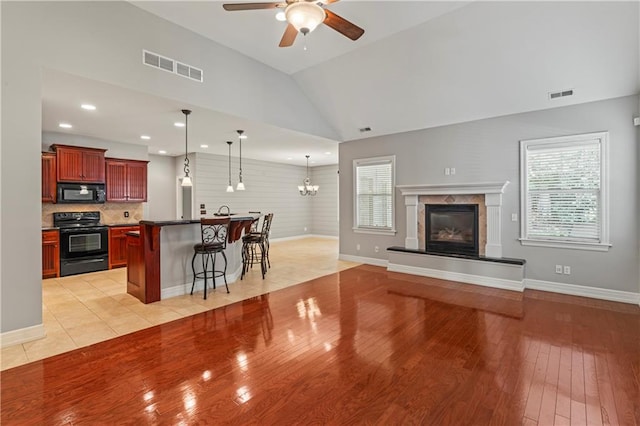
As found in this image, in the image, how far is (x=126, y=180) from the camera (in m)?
6.96

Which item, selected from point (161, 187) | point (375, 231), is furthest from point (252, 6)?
point (161, 187)

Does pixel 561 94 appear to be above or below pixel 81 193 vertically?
above

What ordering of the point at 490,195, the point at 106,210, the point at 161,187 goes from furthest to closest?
the point at 161,187, the point at 106,210, the point at 490,195

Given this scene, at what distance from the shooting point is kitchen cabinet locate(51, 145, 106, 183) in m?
5.91

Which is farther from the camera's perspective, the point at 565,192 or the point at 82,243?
the point at 82,243

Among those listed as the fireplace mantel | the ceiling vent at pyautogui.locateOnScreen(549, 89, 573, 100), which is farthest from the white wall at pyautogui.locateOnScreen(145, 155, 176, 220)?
the ceiling vent at pyautogui.locateOnScreen(549, 89, 573, 100)

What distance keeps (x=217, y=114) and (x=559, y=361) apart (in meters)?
5.31

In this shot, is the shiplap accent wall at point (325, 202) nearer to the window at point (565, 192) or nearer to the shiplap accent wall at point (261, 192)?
the shiplap accent wall at point (261, 192)

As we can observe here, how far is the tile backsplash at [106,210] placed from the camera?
19.7ft

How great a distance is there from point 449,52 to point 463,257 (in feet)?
11.3

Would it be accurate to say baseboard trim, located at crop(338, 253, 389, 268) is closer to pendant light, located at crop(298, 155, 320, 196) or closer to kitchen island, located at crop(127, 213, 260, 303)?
kitchen island, located at crop(127, 213, 260, 303)

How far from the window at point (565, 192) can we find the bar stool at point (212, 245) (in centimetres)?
504

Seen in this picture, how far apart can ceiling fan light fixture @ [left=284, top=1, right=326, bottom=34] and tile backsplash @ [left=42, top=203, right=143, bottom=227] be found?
642cm

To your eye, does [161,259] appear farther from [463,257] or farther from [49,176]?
[463,257]
